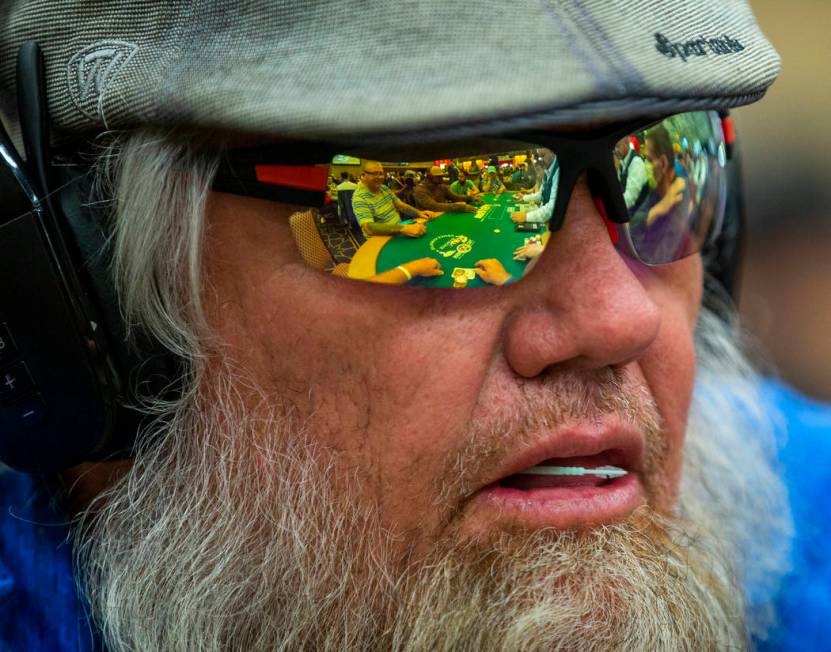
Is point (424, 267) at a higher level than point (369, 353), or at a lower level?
higher

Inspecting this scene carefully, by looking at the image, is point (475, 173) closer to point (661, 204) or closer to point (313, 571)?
point (661, 204)

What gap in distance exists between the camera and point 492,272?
1.26m

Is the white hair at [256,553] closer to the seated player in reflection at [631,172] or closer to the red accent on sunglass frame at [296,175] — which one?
the red accent on sunglass frame at [296,175]

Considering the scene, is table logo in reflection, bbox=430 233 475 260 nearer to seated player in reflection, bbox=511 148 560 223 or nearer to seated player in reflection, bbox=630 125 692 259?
seated player in reflection, bbox=511 148 560 223

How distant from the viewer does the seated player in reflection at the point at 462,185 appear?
1.20 meters

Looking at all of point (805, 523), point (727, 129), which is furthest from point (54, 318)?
point (805, 523)

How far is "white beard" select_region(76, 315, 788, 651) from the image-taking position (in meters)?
1.30

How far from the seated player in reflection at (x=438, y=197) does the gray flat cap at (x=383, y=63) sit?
15cm

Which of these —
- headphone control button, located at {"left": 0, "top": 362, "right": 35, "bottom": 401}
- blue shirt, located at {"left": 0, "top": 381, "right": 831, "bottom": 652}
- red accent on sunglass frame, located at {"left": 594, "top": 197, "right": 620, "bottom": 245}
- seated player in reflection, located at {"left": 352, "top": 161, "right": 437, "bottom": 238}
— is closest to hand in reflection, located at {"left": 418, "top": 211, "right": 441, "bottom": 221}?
seated player in reflection, located at {"left": 352, "top": 161, "right": 437, "bottom": 238}

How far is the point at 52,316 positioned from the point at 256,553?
459mm

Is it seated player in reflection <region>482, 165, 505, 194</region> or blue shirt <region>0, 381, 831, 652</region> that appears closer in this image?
seated player in reflection <region>482, 165, 505, 194</region>

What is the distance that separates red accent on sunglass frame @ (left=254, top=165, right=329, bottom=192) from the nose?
32 cm

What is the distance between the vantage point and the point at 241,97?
1108mm

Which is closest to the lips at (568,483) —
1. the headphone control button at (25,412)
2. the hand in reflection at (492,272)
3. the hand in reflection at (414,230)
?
the hand in reflection at (492,272)
